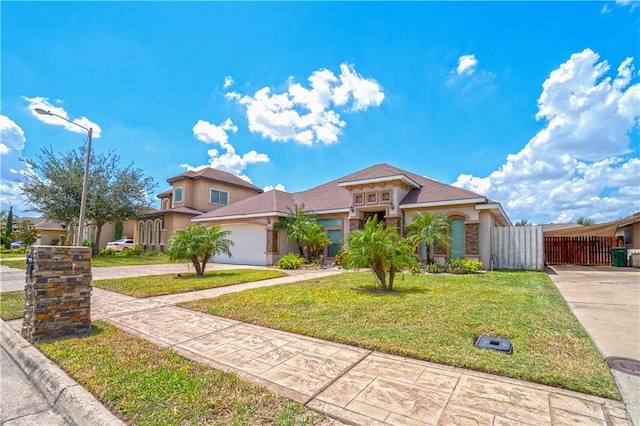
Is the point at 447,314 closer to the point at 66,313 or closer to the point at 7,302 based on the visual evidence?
the point at 66,313

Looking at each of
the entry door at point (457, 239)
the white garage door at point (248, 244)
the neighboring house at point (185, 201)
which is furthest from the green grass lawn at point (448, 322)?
the neighboring house at point (185, 201)

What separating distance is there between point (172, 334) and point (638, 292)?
38.1 ft

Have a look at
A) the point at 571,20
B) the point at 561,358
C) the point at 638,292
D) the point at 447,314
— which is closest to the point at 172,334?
the point at 447,314

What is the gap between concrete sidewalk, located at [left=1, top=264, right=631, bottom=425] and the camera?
8.34 feet

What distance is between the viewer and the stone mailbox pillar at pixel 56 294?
15.0ft

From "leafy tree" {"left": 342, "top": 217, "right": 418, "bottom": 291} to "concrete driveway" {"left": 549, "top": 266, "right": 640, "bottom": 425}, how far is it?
355 centimetres

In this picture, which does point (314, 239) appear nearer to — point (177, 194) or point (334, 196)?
point (334, 196)

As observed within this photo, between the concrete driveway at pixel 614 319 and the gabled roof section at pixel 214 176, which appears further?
the gabled roof section at pixel 214 176

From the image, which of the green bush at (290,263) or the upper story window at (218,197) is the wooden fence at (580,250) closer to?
the green bush at (290,263)

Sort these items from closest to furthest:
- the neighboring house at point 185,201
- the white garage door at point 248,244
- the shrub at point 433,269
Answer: the shrub at point 433,269, the white garage door at point 248,244, the neighboring house at point 185,201

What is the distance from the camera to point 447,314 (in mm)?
5797

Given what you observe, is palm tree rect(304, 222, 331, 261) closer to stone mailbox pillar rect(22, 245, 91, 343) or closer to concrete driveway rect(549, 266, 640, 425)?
concrete driveway rect(549, 266, 640, 425)

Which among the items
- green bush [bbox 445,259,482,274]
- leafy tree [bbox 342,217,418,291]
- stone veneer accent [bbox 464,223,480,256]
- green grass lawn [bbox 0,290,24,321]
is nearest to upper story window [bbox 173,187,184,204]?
green grass lawn [bbox 0,290,24,321]

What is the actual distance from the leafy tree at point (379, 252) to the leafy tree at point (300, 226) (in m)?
8.75
